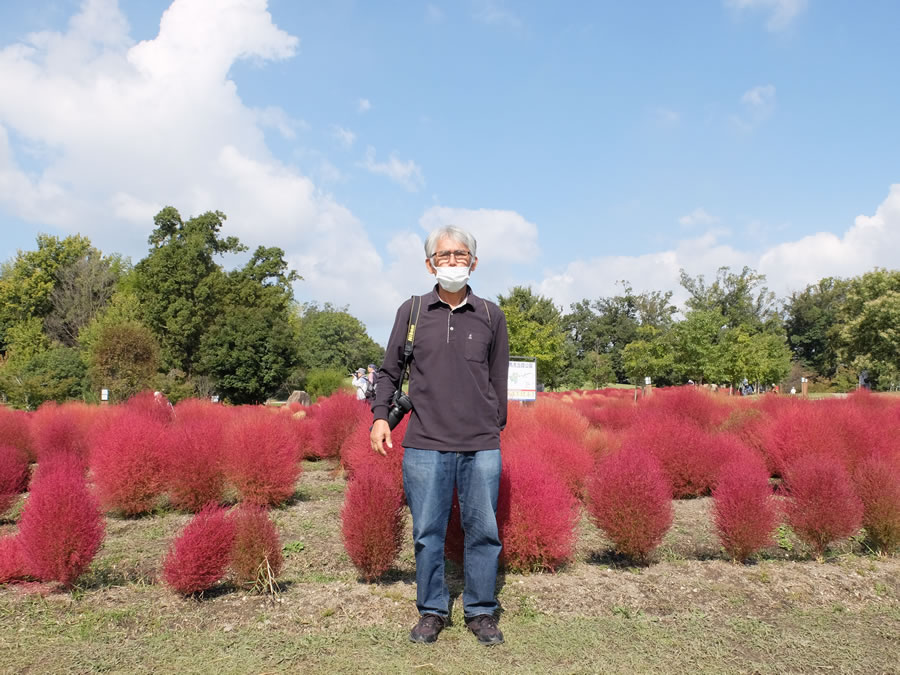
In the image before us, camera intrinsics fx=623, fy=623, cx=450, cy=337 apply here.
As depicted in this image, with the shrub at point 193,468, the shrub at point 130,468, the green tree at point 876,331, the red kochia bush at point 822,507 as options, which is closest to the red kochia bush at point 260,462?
the shrub at point 193,468

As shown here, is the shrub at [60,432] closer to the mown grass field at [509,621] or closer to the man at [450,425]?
the mown grass field at [509,621]

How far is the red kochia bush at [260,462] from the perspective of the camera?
20.1 feet

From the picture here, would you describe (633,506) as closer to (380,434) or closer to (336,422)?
(380,434)

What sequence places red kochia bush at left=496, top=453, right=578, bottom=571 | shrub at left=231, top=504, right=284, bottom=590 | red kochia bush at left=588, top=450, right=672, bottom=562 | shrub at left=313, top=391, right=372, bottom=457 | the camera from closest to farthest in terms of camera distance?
the camera, shrub at left=231, top=504, right=284, bottom=590, red kochia bush at left=496, top=453, right=578, bottom=571, red kochia bush at left=588, top=450, right=672, bottom=562, shrub at left=313, top=391, right=372, bottom=457

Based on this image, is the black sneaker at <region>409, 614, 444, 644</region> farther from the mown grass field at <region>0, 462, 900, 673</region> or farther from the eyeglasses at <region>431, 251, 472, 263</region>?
the eyeglasses at <region>431, 251, 472, 263</region>

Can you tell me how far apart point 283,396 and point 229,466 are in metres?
45.3

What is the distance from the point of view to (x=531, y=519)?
4.00 metres

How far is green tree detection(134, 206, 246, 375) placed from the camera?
123 feet

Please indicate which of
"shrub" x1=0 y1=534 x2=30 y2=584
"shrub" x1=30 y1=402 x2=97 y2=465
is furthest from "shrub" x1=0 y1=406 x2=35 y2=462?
"shrub" x1=0 y1=534 x2=30 y2=584

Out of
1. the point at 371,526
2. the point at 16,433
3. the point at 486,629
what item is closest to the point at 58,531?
the point at 371,526

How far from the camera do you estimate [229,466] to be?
6.16 m

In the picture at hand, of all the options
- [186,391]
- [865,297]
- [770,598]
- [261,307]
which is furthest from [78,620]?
[865,297]

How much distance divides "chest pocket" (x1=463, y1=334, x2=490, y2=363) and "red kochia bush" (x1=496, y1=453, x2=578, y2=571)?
1059mm

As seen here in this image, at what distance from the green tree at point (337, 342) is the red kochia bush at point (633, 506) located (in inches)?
2886
